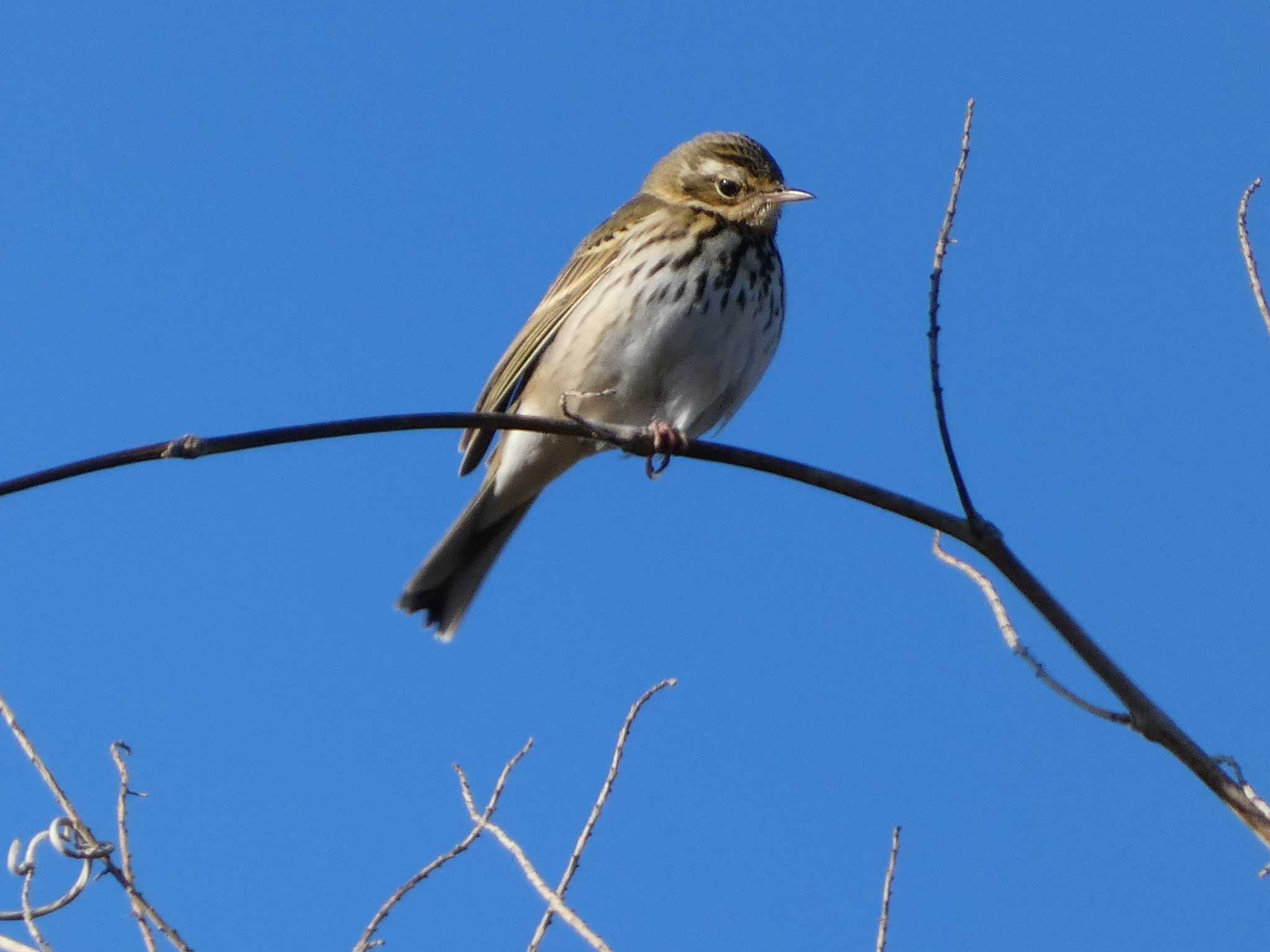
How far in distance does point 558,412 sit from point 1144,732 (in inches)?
159

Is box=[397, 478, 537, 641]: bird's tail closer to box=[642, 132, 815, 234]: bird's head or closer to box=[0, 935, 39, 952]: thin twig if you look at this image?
box=[642, 132, 815, 234]: bird's head

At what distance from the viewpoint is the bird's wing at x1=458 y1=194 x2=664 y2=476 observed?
7051 millimetres

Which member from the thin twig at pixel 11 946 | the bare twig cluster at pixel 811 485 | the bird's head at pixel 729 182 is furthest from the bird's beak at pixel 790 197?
the thin twig at pixel 11 946

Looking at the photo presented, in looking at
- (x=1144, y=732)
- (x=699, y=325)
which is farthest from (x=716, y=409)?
(x=1144, y=732)

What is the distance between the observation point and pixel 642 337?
255 inches

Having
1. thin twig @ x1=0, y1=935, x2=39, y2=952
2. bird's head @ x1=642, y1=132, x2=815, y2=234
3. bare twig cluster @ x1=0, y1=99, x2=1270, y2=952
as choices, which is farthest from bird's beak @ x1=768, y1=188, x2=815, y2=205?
thin twig @ x1=0, y1=935, x2=39, y2=952

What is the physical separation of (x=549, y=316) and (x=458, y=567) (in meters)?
1.30

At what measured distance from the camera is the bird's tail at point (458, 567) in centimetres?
755

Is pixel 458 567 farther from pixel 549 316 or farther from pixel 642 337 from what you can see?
pixel 642 337

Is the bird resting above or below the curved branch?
above

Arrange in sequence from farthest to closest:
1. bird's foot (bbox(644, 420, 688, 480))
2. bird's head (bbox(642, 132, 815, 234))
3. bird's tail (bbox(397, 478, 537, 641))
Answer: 1. bird's tail (bbox(397, 478, 537, 641))
2. bird's head (bbox(642, 132, 815, 234))
3. bird's foot (bbox(644, 420, 688, 480))

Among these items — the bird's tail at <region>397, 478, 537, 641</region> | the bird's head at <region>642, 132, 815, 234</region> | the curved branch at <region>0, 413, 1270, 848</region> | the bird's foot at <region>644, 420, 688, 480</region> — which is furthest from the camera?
the bird's tail at <region>397, 478, 537, 641</region>

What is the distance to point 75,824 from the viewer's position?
4.41 metres

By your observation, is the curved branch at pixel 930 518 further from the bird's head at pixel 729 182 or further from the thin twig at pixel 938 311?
the bird's head at pixel 729 182
